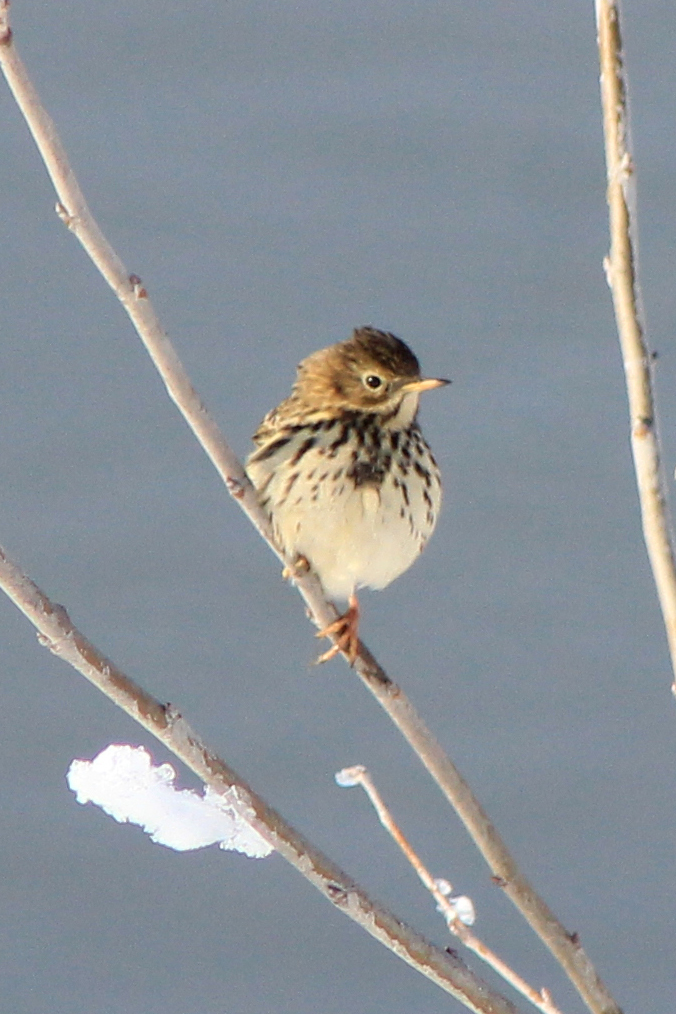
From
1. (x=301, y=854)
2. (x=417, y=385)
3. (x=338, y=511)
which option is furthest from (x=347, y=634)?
(x=301, y=854)

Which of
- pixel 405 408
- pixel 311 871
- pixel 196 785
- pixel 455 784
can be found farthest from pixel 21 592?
pixel 196 785

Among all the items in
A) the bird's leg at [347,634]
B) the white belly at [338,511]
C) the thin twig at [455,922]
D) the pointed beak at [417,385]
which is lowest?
the thin twig at [455,922]

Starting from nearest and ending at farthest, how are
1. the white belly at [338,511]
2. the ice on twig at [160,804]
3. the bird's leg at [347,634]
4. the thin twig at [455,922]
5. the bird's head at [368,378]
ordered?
the thin twig at [455,922] → the ice on twig at [160,804] → the bird's leg at [347,634] → the white belly at [338,511] → the bird's head at [368,378]

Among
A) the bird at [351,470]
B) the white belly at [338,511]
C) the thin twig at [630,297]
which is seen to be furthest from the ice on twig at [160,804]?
the white belly at [338,511]

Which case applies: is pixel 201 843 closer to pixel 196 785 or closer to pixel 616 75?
pixel 616 75

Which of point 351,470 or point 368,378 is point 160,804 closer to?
point 351,470

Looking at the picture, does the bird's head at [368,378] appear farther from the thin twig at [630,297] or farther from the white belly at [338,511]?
the thin twig at [630,297]

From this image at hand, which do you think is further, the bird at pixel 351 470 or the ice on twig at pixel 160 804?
the bird at pixel 351 470
